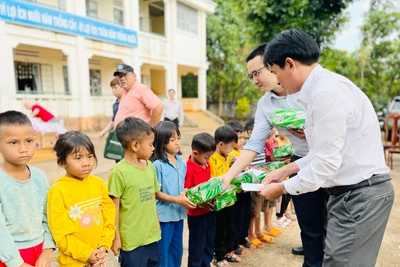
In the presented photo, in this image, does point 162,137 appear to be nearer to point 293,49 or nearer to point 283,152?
point 293,49

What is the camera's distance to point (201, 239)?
2412mm

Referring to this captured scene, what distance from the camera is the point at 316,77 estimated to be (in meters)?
1.52

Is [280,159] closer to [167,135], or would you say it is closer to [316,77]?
[167,135]

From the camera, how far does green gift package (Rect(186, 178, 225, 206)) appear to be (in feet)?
6.79

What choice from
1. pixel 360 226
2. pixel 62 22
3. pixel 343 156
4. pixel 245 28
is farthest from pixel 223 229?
pixel 62 22

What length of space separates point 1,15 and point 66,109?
133 inches

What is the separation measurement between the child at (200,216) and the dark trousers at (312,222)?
2.31 ft

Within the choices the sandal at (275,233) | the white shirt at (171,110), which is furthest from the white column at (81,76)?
the sandal at (275,233)

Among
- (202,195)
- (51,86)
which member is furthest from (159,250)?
(51,86)

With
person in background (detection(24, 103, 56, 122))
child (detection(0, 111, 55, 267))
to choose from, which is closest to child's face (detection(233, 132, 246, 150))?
child (detection(0, 111, 55, 267))

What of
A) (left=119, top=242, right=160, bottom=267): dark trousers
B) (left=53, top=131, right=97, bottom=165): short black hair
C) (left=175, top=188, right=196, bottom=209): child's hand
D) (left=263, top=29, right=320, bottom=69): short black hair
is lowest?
(left=119, top=242, right=160, bottom=267): dark trousers

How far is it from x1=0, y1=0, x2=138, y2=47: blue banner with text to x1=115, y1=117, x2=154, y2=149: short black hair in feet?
29.2

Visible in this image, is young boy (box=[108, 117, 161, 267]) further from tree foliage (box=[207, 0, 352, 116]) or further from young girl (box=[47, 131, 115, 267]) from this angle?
tree foliage (box=[207, 0, 352, 116])

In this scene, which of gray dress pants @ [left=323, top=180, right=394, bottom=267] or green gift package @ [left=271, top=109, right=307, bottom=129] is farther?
green gift package @ [left=271, top=109, right=307, bottom=129]
